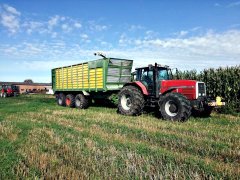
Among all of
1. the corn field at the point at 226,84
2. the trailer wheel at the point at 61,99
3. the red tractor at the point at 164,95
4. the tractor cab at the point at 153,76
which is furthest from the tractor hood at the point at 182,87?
the trailer wheel at the point at 61,99

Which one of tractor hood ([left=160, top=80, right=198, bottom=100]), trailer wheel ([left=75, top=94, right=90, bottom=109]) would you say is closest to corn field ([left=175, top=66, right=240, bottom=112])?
tractor hood ([left=160, top=80, right=198, bottom=100])

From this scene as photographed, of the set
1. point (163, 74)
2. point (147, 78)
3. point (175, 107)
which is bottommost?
point (175, 107)

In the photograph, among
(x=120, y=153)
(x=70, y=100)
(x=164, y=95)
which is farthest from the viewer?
(x=70, y=100)

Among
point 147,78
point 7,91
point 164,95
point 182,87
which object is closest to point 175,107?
point 164,95

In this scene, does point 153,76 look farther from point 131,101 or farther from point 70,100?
point 70,100

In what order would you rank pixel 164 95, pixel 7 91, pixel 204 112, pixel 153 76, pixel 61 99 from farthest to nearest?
pixel 7 91 → pixel 61 99 → pixel 204 112 → pixel 153 76 → pixel 164 95

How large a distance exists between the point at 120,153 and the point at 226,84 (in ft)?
35.2

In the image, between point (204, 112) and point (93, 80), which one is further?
point (93, 80)

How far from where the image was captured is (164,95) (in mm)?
11844

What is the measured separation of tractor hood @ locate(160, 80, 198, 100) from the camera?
37.7 feet

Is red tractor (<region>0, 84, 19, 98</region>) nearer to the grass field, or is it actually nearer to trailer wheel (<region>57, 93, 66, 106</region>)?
trailer wheel (<region>57, 93, 66, 106</region>)

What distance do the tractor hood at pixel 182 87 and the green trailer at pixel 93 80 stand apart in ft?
12.7

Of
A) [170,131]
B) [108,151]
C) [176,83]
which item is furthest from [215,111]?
[108,151]

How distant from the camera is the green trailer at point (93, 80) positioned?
49.8ft
